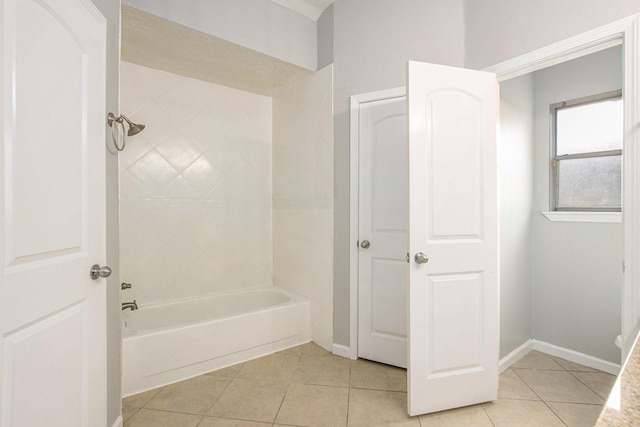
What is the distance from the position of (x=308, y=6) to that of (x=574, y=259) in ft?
9.64

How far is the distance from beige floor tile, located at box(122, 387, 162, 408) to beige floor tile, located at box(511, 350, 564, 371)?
2525 millimetres

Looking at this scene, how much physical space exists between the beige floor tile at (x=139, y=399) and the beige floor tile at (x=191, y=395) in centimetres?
3

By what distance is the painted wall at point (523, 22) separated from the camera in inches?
57.2

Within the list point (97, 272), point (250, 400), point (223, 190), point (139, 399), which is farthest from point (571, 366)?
point (223, 190)

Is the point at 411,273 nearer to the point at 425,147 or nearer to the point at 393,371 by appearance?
the point at 425,147

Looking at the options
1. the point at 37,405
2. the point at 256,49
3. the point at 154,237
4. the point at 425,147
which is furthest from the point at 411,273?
the point at 154,237

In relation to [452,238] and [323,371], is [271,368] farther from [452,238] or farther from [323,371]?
[452,238]

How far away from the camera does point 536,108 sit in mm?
2637

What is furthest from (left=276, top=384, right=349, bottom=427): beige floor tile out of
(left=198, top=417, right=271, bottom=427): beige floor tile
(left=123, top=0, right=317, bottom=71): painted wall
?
(left=123, top=0, right=317, bottom=71): painted wall

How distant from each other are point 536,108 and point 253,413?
311cm

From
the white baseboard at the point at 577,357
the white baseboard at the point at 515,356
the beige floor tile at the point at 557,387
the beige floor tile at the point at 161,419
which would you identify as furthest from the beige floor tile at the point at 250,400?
the white baseboard at the point at 577,357

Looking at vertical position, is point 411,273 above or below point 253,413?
above

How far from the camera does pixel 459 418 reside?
172 centimetres

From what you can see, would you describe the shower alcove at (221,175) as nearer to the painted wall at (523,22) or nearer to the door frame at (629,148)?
the painted wall at (523,22)
